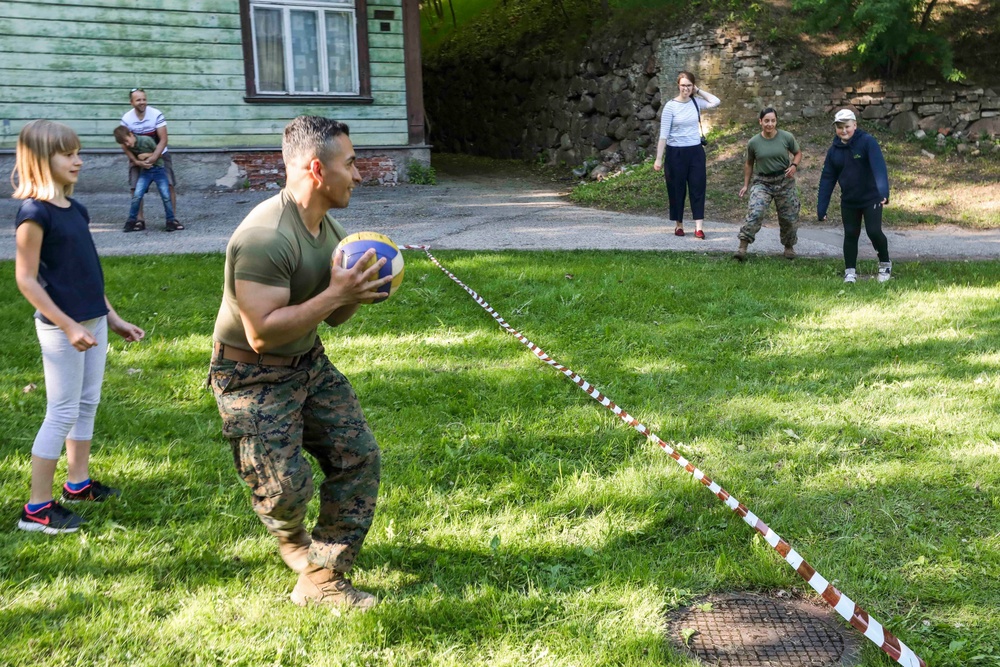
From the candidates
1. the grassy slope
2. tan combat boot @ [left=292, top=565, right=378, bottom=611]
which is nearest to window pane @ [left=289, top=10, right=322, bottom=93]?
the grassy slope

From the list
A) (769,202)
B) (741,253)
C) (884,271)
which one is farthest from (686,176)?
(884,271)

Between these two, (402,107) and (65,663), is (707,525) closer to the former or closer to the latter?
(65,663)

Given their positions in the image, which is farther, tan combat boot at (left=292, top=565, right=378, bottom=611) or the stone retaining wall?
the stone retaining wall

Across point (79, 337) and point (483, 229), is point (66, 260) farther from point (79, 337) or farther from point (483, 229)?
point (483, 229)

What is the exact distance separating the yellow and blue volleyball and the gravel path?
7521 millimetres

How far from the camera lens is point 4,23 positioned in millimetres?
13820

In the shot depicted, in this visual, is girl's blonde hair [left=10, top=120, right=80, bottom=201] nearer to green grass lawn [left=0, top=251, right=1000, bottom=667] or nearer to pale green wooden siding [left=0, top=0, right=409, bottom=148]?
green grass lawn [left=0, top=251, right=1000, bottom=667]

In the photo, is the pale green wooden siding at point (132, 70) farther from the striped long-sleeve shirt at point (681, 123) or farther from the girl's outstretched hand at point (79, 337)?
the girl's outstretched hand at point (79, 337)

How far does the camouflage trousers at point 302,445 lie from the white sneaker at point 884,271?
724 cm

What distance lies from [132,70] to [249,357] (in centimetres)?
1326

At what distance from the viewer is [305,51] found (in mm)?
16000

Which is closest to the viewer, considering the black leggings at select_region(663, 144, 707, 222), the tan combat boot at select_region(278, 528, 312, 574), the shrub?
the tan combat boot at select_region(278, 528, 312, 574)

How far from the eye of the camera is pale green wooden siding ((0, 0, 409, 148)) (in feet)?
46.0

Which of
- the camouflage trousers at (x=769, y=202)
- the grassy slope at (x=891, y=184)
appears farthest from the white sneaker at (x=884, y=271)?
the grassy slope at (x=891, y=184)
